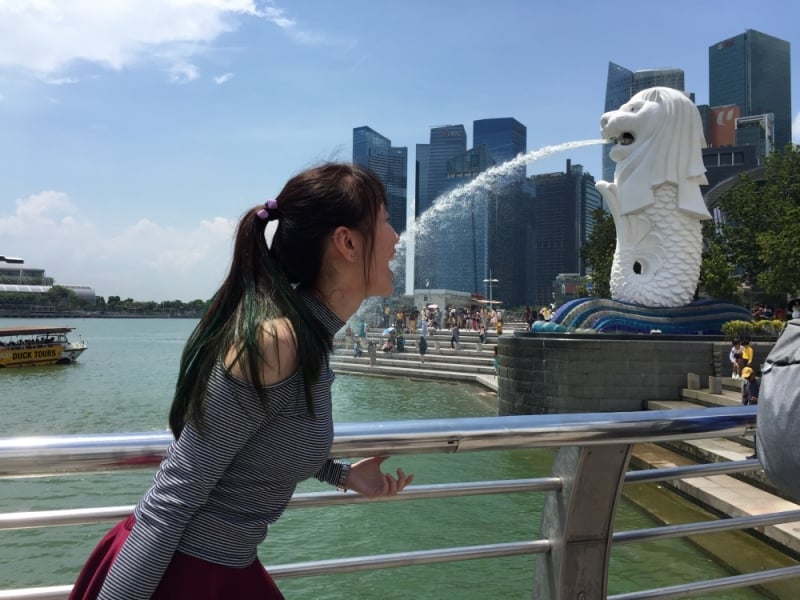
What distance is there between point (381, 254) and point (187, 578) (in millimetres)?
633

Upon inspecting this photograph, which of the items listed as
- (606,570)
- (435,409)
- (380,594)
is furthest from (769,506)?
(435,409)

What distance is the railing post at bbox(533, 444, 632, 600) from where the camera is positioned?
1448 millimetres

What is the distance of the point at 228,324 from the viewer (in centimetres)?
99

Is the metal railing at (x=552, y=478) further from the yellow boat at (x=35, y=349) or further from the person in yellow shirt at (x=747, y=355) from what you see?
the yellow boat at (x=35, y=349)

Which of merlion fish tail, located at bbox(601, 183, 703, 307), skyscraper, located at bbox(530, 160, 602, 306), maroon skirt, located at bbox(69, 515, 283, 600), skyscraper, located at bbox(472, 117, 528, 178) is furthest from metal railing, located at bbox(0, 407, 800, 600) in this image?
skyscraper, located at bbox(472, 117, 528, 178)

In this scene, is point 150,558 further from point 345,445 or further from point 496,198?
point 496,198

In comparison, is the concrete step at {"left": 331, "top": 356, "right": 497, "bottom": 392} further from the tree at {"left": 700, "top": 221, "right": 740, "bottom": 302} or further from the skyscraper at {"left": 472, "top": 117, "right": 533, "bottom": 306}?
the skyscraper at {"left": 472, "top": 117, "right": 533, "bottom": 306}

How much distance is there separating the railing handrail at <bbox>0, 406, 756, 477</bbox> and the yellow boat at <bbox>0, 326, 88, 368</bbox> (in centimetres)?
2568

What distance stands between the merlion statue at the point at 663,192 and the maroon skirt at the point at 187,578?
43.9 ft

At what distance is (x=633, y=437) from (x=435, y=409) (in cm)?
1165

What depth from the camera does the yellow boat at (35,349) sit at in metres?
23.3

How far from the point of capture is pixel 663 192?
13203 mm

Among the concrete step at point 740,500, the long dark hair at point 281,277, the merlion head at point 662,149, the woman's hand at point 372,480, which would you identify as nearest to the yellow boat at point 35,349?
the merlion head at point 662,149

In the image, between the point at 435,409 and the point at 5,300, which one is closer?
the point at 435,409
